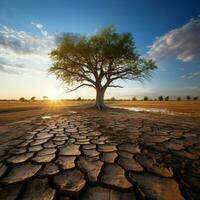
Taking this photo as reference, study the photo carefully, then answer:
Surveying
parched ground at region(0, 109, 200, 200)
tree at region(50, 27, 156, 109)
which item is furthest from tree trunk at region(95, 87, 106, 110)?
parched ground at region(0, 109, 200, 200)

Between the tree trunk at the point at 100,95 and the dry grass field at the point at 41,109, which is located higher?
the tree trunk at the point at 100,95

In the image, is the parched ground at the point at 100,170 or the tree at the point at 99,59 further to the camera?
the tree at the point at 99,59

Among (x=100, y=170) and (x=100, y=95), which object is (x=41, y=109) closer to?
(x=100, y=95)

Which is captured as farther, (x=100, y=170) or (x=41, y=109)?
(x=41, y=109)

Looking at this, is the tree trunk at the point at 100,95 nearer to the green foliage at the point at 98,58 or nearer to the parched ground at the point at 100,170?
the green foliage at the point at 98,58

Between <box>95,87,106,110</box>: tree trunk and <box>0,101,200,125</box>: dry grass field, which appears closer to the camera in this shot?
<box>0,101,200,125</box>: dry grass field

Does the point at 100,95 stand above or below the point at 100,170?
above

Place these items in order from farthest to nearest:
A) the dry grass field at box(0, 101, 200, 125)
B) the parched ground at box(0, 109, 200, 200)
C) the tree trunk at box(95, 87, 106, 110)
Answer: the tree trunk at box(95, 87, 106, 110)
the dry grass field at box(0, 101, 200, 125)
the parched ground at box(0, 109, 200, 200)

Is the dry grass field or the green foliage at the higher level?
the green foliage

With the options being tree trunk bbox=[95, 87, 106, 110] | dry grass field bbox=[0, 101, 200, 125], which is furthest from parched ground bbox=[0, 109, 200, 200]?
tree trunk bbox=[95, 87, 106, 110]

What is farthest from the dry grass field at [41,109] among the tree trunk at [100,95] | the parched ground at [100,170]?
the parched ground at [100,170]

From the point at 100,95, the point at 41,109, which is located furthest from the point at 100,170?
the point at 41,109

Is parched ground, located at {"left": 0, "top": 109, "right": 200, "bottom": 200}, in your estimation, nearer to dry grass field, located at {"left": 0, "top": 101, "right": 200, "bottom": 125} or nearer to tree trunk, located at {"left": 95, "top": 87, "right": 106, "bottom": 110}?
dry grass field, located at {"left": 0, "top": 101, "right": 200, "bottom": 125}

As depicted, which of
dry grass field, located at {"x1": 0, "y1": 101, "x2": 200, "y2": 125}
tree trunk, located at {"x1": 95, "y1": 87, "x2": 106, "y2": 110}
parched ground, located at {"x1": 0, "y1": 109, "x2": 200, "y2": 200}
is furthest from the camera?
tree trunk, located at {"x1": 95, "y1": 87, "x2": 106, "y2": 110}
